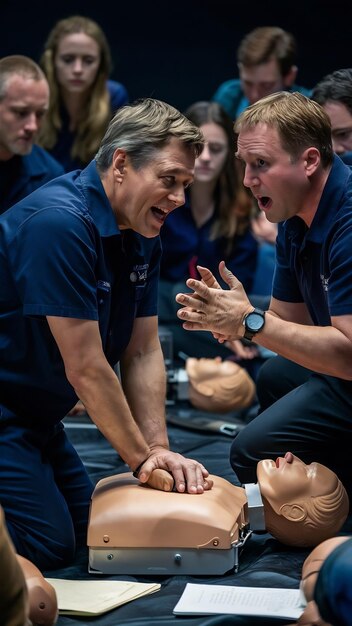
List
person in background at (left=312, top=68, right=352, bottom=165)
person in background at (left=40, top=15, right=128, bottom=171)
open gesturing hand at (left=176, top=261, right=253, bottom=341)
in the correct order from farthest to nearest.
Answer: person in background at (left=40, top=15, right=128, bottom=171) → person in background at (left=312, top=68, right=352, bottom=165) → open gesturing hand at (left=176, top=261, right=253, bottom=341)

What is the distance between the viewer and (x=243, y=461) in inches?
126

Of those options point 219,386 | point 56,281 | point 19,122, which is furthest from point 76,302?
point 19,122

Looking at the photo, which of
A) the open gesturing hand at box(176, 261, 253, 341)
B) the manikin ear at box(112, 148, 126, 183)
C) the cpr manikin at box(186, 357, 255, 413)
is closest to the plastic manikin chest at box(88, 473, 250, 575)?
the open gesturing hand at box(176, 261, 253, 341)

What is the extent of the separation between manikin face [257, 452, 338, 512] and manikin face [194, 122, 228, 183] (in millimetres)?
2525

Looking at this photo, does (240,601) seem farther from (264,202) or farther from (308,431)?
(264,202)

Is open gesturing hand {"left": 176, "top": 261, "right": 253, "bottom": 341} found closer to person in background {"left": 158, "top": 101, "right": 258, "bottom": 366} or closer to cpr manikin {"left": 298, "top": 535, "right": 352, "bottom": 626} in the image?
cpr manikin {"left": 298, "top": 535, "right": 352, "bottom": 626}

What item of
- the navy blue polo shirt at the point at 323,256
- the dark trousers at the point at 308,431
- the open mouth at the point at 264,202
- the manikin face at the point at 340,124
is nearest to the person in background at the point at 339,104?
the manikin face at the point at 340,124

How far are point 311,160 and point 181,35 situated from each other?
140 inches

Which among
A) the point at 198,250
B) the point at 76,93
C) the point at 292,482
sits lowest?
the point at 198,250

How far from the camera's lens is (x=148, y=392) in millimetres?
3035

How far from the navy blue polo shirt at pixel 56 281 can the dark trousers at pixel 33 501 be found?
0.22 ft

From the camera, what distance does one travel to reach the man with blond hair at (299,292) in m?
2.82

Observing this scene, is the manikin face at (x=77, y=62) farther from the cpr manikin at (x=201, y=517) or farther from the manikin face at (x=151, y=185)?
the cpr manikin at (x=201, y=517)

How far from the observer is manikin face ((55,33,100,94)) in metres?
5.12
